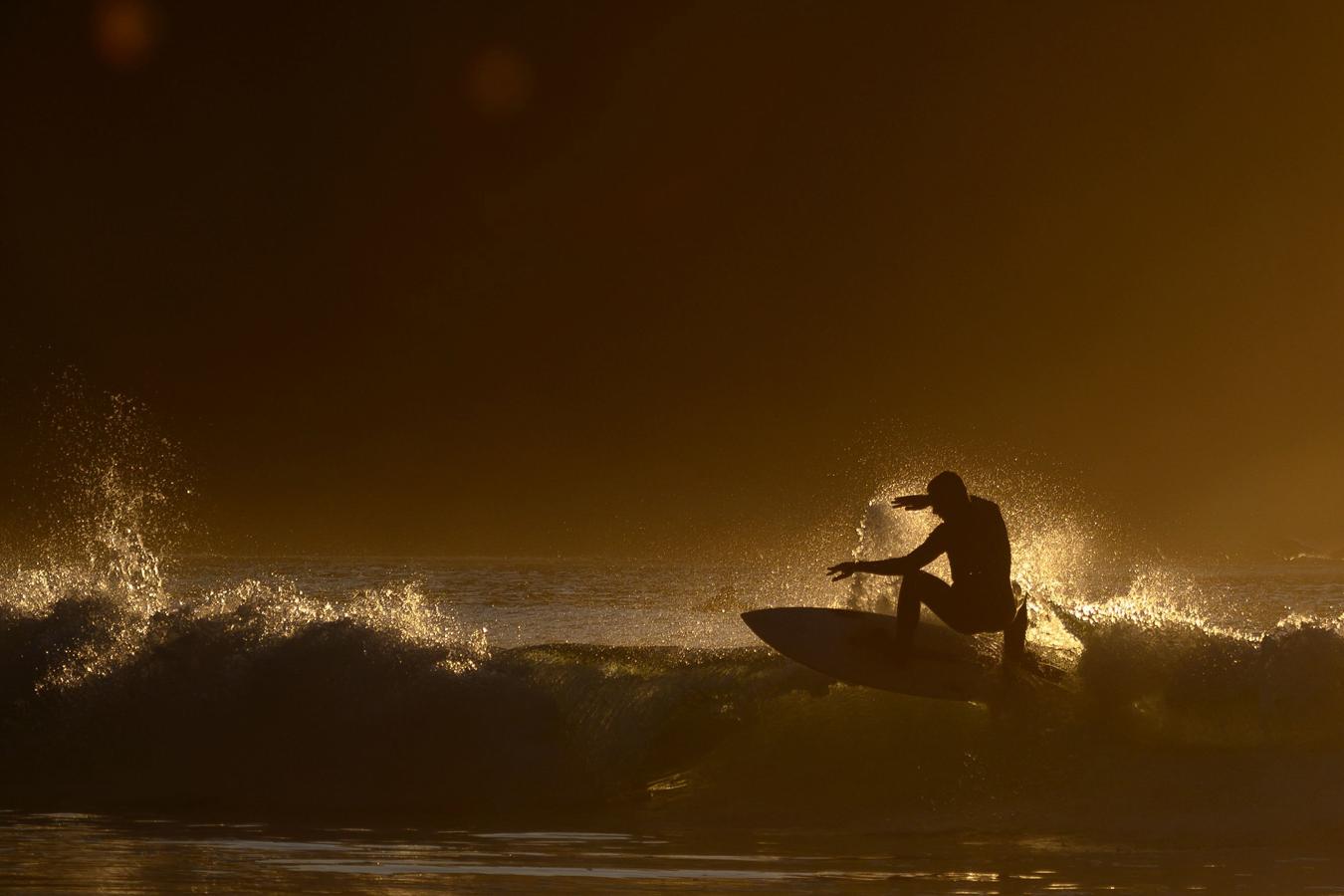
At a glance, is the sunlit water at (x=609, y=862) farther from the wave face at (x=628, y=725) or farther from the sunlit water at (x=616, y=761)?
the wave face at (x=628, y=725)

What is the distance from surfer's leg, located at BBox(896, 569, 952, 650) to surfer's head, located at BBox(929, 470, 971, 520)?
23.0 inches

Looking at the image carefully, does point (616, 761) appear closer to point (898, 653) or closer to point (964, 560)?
point (898, 653)

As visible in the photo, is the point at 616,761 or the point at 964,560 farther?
the point at 616,761

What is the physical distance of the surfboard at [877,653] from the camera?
46.7ft

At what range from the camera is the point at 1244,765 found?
13.5m

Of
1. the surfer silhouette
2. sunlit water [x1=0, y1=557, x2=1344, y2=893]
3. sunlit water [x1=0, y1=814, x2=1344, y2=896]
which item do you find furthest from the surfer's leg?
sunlit water [x1=0, y1=814, x2=1344, y2=896]

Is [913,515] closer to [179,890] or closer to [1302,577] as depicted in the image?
[179,890]

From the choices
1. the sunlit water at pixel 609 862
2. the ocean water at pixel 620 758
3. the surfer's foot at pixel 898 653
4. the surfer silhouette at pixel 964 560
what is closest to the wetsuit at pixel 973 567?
the surfer silhouette at pixel 964 560

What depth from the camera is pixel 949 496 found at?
13.5m

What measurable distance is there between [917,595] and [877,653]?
100 cm

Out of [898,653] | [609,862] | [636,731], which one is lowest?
[609,862]

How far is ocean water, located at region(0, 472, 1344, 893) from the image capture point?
1068 centimetres

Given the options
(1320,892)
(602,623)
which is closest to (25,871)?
(1320,892)

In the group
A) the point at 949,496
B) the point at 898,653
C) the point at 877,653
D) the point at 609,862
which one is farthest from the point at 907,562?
the point at 609,862
